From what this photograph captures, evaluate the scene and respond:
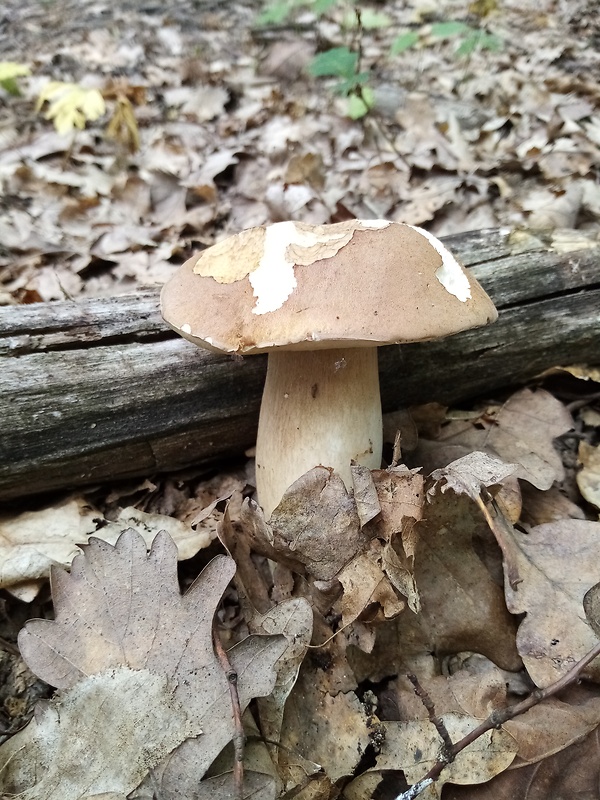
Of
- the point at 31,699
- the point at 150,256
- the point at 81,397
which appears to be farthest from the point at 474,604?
the point at 150,256

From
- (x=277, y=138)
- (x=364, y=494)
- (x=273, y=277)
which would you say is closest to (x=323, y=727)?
(x=364, y=494)

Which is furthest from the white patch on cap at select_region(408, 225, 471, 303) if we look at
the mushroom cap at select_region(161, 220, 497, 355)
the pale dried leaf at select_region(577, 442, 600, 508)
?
the pale dried leaf at select_region(577, 442, 600, 508)

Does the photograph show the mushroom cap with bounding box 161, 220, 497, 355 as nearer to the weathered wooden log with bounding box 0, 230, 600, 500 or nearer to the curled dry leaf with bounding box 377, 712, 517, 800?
the weathered wooden log with bounding box 0, 230, 600, 500

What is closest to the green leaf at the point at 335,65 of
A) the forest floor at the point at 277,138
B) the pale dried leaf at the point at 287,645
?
the forest floor at the point at 277,138

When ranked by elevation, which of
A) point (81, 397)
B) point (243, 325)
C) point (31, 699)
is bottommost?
point (31, 699)

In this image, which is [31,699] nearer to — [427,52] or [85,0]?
[427,52]

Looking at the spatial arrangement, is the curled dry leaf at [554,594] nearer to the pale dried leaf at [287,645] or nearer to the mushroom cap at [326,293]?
the pale dried leaf at [287,645]
